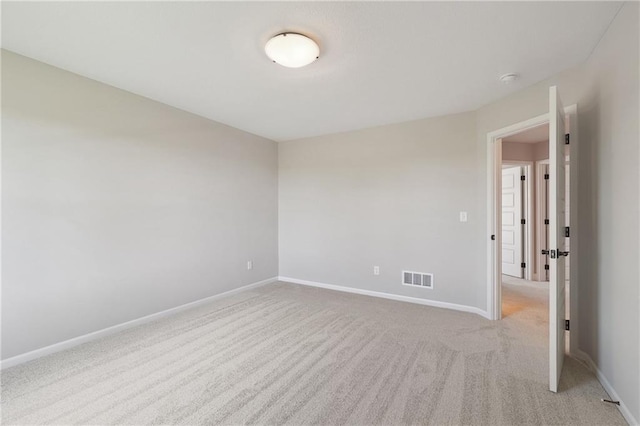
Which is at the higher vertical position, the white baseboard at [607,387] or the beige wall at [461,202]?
the beige wall at [461,202]

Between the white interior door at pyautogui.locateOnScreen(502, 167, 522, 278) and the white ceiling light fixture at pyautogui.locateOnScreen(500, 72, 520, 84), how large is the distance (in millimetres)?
3244

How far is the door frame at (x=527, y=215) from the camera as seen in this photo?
5031mm

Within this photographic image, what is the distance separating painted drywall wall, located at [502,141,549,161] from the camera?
4893 millimetres

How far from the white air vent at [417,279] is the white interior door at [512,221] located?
2.66m

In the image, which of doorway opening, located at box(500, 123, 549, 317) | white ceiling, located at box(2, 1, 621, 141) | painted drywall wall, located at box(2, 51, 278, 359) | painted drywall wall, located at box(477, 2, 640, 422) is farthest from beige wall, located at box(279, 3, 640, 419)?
doorway opening, located at box(500, 123, 549, 317)

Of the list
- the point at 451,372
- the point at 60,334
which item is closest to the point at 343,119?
the point at 451,372

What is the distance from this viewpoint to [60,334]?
2.45 metres

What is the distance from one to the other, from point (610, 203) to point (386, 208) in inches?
93.6

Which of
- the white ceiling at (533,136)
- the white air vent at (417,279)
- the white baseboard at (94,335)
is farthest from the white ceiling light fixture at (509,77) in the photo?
the white baseboard at (94,335)

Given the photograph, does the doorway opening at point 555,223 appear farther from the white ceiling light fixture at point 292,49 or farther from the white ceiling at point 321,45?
the white ceiling light fixture at point 292,49

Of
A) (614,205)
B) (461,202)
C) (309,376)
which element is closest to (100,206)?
(309,376)

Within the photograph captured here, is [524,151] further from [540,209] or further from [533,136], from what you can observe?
[540,209]

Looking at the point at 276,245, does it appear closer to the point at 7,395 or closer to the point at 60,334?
the point at 60,334

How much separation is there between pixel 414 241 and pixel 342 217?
114cm
